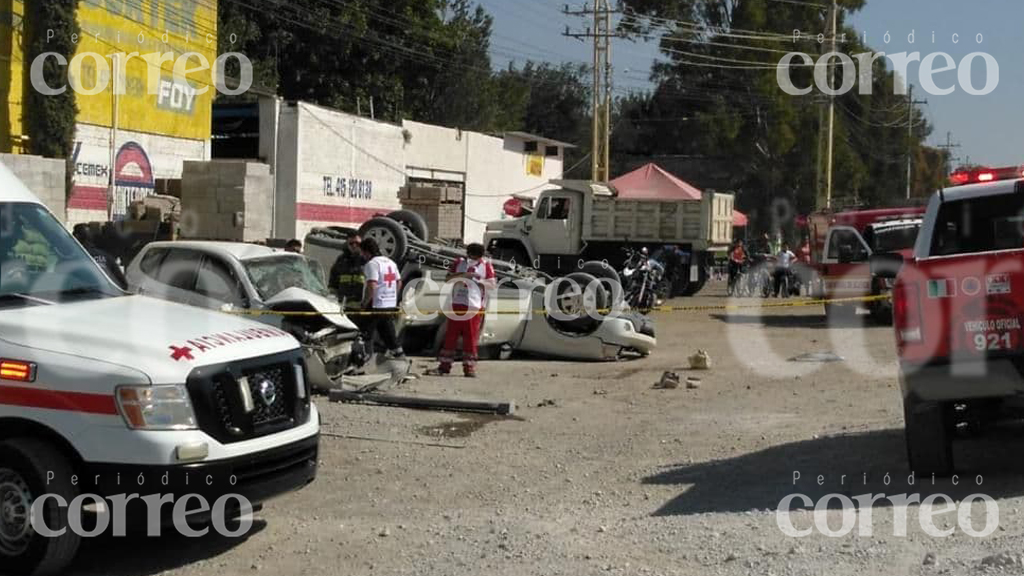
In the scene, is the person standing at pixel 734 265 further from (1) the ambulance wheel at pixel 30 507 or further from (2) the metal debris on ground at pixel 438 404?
(1) the ambulance wheel at pixel 30 507

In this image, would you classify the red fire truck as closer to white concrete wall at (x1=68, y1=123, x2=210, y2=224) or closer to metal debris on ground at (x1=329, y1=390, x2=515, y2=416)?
metal debris on ground at (x1=329, y1=390, x2=515, y2=416)

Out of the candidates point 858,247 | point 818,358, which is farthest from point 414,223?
point 858,247

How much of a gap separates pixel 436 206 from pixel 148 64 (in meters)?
7.87

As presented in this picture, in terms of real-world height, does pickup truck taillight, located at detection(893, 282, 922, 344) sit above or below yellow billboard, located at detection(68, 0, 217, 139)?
below

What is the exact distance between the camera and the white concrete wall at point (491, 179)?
42594 mm

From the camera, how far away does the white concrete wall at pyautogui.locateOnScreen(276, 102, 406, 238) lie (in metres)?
31.2

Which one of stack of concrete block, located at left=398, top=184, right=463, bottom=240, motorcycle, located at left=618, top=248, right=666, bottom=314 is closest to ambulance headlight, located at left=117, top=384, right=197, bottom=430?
motorcycle, located at left=618, top=248, right=666, bottom=314

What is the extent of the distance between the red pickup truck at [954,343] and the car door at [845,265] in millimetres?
15784

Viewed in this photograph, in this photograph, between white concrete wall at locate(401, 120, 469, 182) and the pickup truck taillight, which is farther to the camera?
white concrete wall at locate(401, 120, 469, 182)

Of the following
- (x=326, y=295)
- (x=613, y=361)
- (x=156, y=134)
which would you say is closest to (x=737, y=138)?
(x=156, y=134)

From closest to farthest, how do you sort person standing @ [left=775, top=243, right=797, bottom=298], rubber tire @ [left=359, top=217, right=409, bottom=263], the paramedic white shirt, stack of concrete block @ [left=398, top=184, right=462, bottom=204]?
Result: 1. the paramedic white shirt
2. rubber tire @ [left=359, top=217, right=409, bottom=263]
3. stack of concrete block @ [left=398, top=184, right=462, bottom=204]
4. person standing @ [left=775, top=243, right=797, bottom=298]

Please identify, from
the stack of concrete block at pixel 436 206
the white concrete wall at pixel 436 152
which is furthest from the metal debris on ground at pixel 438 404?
the white concrete wall at pixel 436 152

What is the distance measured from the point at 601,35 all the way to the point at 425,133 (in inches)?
400

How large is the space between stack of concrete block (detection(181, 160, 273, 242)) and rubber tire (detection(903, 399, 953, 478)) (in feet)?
62.7
